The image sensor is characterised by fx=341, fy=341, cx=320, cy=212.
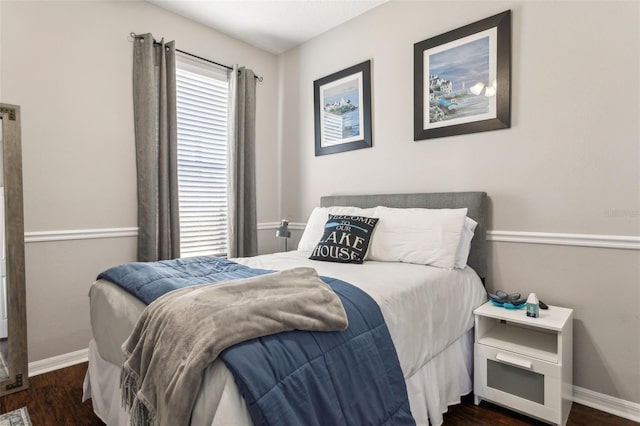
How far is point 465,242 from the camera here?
7.30 ft

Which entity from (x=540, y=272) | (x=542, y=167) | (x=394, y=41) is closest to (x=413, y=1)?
(x=394, y=41)

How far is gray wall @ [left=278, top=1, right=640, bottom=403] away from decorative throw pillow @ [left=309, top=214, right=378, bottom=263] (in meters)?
0.63

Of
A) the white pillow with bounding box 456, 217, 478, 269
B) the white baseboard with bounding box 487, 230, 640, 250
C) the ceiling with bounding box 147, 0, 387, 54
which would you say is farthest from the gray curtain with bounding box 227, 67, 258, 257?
the white baseboard with bounding box 487, 230, 640, 250

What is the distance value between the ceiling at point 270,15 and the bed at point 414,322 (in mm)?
2078

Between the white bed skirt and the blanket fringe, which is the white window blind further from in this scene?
the blanket fringe

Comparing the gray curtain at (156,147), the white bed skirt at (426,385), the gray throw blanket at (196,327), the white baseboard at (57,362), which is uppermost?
the gray curtain at (156,147)

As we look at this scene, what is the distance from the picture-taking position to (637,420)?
72.6 inches

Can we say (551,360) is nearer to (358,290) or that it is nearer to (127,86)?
(358,290)

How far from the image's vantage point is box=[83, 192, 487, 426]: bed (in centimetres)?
156

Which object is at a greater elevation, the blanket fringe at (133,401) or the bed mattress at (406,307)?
the bed mattress at (406,307)

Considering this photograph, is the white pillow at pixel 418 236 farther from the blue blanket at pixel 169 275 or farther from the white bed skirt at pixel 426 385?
the blue blanket at pixel 169 275

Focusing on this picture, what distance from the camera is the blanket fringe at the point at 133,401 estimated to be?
116 cm

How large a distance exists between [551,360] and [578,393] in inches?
22.8

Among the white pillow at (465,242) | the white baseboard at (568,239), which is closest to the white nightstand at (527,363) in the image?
the white pillow at (465,242)
